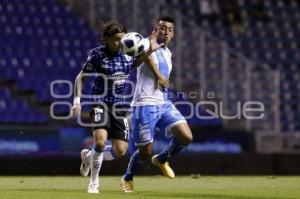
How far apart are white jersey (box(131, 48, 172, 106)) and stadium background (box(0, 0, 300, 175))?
6.16 metres

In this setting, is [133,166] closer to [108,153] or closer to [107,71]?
[108,153]

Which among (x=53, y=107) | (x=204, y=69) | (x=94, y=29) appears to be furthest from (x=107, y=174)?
(x=94, y=29)

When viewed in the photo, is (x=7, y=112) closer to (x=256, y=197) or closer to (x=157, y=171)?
(x=157, y=171)

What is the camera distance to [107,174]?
18.5m

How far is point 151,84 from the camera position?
1252cm

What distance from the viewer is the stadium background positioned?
61.5ft

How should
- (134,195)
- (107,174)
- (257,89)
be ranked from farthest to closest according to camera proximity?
1. (257,89)
2. (107,174)
3. (134,195)

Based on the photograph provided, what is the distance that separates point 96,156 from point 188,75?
9.99 m

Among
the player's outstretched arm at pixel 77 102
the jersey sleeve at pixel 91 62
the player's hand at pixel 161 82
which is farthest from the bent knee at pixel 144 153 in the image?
the jersey sleeve at pixel 91 62

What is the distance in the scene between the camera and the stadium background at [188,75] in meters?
18.7

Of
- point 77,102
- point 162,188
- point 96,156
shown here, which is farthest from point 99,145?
point 162,188

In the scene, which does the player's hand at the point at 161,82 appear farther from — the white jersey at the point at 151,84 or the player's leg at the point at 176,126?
the player's leg at the point at 176,126

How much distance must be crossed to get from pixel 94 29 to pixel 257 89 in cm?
470

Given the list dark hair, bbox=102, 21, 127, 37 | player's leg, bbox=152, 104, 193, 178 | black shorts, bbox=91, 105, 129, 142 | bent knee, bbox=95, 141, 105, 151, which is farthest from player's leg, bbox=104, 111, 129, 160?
dark hair, bbox=102, 21, 127, 37
